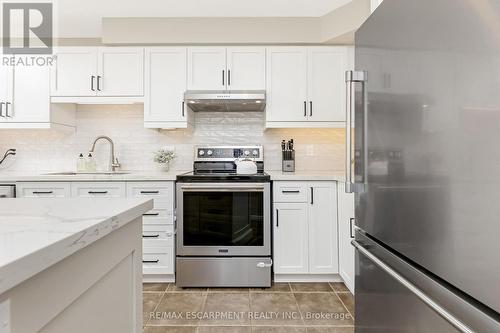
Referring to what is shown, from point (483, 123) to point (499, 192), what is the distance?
0.15 m

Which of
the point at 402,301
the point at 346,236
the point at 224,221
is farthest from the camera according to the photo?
the point at 224,221

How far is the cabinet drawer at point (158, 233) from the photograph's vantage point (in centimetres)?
265

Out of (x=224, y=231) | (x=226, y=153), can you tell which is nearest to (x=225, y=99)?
(x=226, y=153)

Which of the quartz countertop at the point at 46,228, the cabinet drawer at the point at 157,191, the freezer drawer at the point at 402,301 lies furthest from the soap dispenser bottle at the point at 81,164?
the freezer drawer at the point at 402,301

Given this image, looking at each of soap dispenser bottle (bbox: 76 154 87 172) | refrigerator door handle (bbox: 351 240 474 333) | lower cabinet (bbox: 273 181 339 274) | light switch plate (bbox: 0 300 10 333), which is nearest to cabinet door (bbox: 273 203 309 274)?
lower cabinet (bbox: 273 181 339 274)

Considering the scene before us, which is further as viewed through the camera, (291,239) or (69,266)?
(291,239)

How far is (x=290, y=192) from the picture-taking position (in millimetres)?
2658

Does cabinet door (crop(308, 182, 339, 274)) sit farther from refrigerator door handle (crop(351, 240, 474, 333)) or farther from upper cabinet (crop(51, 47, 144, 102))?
upper cabinet (crop(51, 47, 144, 102))

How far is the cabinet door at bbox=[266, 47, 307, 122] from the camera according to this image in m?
2.94

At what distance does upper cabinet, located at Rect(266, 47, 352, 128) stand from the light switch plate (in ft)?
8.63

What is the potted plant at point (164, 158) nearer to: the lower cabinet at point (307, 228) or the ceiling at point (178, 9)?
the lower cabinet at point (307, 228)

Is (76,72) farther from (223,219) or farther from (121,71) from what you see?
(223,219)

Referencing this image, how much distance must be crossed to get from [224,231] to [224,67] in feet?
5.07

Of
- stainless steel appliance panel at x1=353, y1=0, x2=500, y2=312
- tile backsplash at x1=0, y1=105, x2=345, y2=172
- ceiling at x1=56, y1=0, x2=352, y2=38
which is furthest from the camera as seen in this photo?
tile backsplash at x1=0, y1=105, x2=345, y2=172
